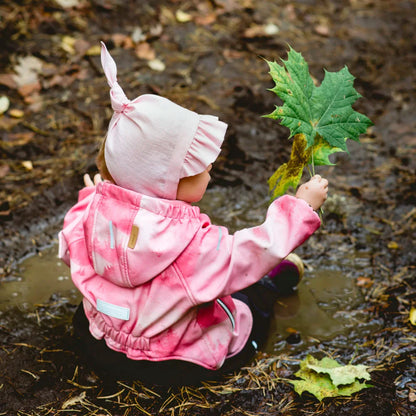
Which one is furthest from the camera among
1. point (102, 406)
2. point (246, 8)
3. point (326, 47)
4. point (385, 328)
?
point (246, 8)

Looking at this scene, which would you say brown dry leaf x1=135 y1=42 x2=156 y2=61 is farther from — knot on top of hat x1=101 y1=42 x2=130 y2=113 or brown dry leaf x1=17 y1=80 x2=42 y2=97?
knot on top of hat x1=101 y1=42 x2=130 y2=113

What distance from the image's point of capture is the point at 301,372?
7.26ft

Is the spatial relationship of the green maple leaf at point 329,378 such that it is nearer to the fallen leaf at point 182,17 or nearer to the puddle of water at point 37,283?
the puddle of water at point 37,283

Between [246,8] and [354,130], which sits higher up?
[354,130]

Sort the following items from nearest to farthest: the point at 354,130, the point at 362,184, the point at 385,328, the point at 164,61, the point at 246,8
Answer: the point at 354,130 → the point at 385,328 → the point at 362,184 → the point at 164,61 → the point at 246,8

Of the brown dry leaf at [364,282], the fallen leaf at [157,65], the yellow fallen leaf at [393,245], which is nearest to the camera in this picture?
the brown dry leaf at [364,282]

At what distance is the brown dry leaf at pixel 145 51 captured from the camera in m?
4.38

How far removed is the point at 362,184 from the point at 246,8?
2.55 meters

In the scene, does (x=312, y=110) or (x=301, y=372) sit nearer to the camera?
(x=312, y=110)

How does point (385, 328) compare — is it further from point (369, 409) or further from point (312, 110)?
point (312, 110)

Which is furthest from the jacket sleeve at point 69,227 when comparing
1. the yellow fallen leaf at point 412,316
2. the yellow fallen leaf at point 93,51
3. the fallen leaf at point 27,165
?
the yellow fallen leaf at point 93,51

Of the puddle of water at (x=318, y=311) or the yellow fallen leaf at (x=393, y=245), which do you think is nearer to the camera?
the puddle of water at (x=318, y=311)

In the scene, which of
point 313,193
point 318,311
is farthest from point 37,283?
point 313,193

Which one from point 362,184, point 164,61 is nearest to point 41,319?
point 362,184
